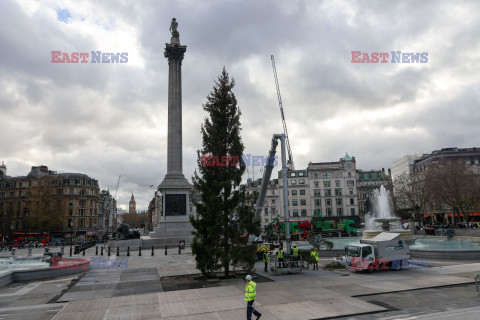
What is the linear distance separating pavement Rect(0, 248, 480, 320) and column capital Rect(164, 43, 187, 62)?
39.2 m

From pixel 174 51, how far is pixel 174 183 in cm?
2178

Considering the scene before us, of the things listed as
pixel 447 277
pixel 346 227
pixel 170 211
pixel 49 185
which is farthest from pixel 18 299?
pixel 49 185

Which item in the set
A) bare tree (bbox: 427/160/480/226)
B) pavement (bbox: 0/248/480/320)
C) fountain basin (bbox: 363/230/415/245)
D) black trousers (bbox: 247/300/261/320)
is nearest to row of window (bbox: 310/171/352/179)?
bare tree (bbox: 427/160/480/226)

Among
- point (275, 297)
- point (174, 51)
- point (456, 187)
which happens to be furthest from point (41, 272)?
point (456, 187)

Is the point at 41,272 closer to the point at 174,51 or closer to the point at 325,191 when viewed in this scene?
the point at 174,51

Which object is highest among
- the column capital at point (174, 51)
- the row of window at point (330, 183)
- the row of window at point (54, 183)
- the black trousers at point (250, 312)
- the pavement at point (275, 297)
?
the column capital at point (174, 51)

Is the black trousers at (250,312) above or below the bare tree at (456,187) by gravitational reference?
below

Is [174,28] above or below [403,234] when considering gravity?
above

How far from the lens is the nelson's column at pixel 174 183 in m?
42.1

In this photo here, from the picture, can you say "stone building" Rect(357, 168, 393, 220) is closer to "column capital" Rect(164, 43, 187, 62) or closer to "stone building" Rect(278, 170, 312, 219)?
"stone building" Rect(278, 170, 312, 219)

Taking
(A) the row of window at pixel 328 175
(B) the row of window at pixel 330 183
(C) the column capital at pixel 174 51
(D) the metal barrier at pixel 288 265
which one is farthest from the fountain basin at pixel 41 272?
(A) the row of window at pixel 328 175

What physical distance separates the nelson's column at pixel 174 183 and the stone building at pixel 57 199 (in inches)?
1511

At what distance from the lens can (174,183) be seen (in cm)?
4412

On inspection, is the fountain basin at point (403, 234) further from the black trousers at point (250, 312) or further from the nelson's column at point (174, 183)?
the black trousers at point (250, 312)
